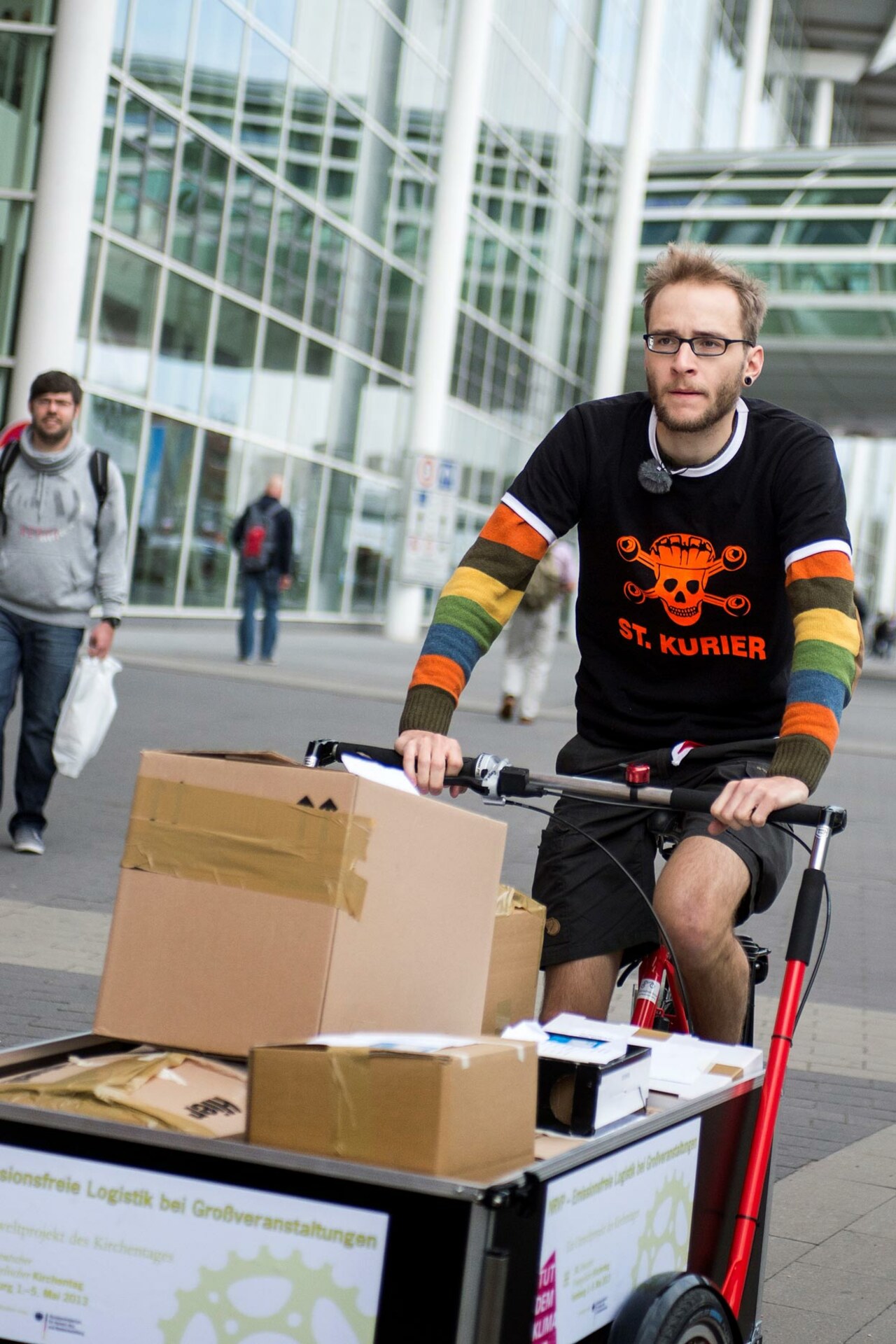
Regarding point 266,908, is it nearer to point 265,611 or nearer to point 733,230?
point 265,611

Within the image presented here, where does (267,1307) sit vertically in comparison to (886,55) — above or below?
below

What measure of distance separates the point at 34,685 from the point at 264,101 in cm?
1650

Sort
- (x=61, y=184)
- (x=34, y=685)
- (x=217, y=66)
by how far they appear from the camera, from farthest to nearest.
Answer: (x=217, y=66) → (x=61, y=184) → (x=34, y=685)

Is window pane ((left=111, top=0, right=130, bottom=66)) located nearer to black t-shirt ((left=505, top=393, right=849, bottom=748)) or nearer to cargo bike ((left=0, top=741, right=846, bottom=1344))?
black t-shirt ((left=505, top=393, right=849, bottom=748))

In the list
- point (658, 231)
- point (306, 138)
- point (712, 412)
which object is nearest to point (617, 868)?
point (712, 412)

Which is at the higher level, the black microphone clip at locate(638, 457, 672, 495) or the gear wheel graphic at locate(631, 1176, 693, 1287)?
the black microphone clip at locate(638, 457, 672, 495)

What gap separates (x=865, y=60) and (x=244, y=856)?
5317 cm

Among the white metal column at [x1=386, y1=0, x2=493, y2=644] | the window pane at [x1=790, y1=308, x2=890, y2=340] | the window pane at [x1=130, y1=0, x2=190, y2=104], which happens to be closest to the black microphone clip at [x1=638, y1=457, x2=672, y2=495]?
the window pane at [x1=130, y1=0, x2=190, y2=104]

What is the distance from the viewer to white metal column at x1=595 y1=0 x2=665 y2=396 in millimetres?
34719

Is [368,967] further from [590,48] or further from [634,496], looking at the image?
[590,48]

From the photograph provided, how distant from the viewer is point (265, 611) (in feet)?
57.8

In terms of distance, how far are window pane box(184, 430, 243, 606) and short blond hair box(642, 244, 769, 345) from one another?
59.7 feet

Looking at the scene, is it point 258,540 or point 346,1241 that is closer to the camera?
point 346,1241

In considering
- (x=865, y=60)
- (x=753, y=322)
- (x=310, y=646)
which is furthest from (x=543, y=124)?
(x=753, y=322)
